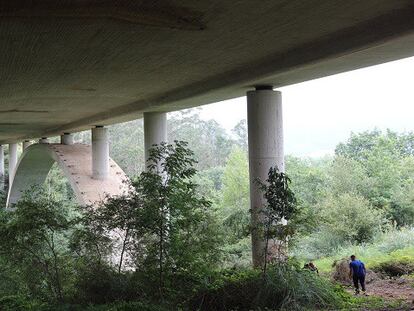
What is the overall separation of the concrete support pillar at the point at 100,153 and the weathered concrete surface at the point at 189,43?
10531 millimetres

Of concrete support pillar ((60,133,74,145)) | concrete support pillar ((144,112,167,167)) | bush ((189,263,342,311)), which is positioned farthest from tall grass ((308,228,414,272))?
concrete support pillar ((60,133,74,145))

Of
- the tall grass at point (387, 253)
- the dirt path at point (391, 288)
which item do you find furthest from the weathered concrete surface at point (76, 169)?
the dirt path at point (391, 288)

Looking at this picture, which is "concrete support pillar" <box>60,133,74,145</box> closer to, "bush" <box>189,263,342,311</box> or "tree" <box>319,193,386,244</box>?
"tree" <box>319,193,386,244</box>

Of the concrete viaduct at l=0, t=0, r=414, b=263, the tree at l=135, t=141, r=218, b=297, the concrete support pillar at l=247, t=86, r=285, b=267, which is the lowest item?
the tree at l=135, t=141, r=218, b=297

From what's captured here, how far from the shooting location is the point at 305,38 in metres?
7.65

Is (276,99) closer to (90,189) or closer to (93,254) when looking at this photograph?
(93,254)

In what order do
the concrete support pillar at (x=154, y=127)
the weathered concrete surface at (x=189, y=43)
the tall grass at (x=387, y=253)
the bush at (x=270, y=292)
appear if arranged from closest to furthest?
the weathered concrete surface at (x=189, y=43) → the bush at (x=270, y=292) → the tall grass at (x=387, y=253) → the concrete support pillar at (x=154, y=127)

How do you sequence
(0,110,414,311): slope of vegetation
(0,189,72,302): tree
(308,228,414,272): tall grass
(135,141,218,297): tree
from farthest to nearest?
(308,228,414,272): tall grass < (0,189,72,302): tree < (135,141,218,297): tree < (0,110,414,311): slope of vegetation

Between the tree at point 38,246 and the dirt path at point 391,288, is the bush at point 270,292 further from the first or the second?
the tree at point 38,246

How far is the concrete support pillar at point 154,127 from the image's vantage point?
1594cm

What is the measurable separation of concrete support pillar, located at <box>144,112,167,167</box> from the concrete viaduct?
1.68 meters

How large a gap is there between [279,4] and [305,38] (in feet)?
5.79

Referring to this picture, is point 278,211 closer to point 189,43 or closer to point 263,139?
point 263,139

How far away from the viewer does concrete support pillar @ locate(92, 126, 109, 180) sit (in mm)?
22828
